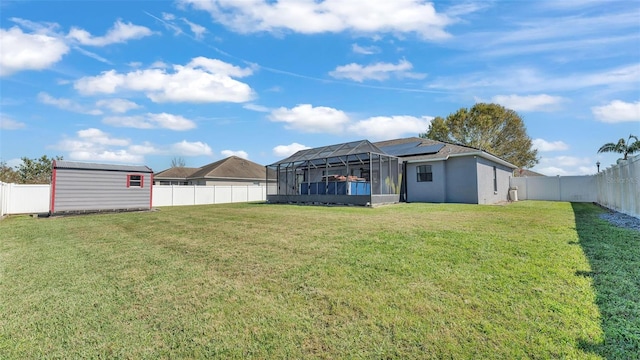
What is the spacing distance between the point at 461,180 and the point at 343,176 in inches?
238

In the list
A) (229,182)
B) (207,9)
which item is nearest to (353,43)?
(207,9)

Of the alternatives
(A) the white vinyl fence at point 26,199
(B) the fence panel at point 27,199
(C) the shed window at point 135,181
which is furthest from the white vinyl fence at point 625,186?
(B) the fence panel at point 27,199

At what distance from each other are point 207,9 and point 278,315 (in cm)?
1000

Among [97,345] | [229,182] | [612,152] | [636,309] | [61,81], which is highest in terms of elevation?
[61,81]

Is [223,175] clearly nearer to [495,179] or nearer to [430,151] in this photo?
[430,151]

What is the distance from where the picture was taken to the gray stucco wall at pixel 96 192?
1371cm

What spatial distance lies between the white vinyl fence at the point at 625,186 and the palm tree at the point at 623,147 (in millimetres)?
13200

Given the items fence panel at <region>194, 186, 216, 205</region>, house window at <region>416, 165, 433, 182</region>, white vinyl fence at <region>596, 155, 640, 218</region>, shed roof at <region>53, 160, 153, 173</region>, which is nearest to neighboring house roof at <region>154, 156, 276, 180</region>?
fence panel at <region>194, 186, 216, 205</region>

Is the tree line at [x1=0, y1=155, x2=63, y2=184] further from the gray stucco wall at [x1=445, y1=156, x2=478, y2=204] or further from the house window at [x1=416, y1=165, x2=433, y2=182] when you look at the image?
the gray stucco wall at [x1=445, y1=156, x2=478, y2=204]

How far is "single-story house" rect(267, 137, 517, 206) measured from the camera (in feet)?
47.2

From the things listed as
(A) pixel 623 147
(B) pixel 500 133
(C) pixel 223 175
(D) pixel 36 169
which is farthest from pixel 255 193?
(A) pixel 623 147

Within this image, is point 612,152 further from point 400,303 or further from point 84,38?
point 84,38

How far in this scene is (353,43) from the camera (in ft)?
39.8

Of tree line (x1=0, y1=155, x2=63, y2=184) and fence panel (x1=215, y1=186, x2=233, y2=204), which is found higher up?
tree line (x1=0, y1=155, x2=63, y2=184)
